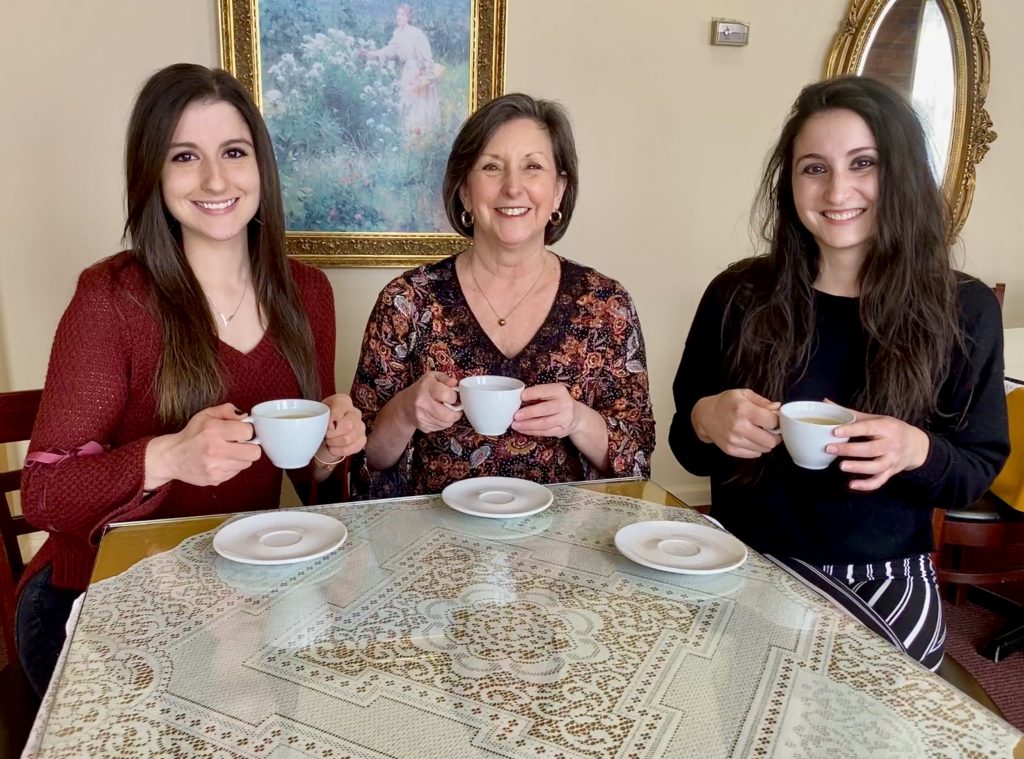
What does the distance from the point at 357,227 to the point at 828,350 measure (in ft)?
5.45

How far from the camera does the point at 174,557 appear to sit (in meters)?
1.02

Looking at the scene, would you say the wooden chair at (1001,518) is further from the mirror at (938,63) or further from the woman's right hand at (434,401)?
the woman's right hand at (434,401)

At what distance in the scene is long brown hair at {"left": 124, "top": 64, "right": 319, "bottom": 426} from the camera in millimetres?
1360

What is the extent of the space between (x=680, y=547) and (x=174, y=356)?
91 cm

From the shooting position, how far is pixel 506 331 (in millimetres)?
1642

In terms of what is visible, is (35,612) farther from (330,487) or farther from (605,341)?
(605,341)

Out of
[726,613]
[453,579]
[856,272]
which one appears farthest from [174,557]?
[856,272]

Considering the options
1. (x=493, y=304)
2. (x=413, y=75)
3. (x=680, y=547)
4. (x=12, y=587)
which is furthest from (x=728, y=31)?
(x=12, y=587)

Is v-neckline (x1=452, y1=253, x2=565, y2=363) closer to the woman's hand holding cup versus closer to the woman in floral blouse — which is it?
the woman in floral blouse

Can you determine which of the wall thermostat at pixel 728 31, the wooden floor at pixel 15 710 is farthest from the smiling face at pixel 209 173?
the wall thermostat at pixel 728 31

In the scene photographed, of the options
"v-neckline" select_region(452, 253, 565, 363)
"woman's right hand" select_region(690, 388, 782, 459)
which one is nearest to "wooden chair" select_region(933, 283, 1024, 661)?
"woman's right hand" select_region(690, 388, 782, 459)

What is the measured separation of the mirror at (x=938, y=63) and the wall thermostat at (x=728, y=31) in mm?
395

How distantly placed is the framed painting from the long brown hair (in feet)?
3.47

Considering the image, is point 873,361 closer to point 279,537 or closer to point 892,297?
point 892,297
